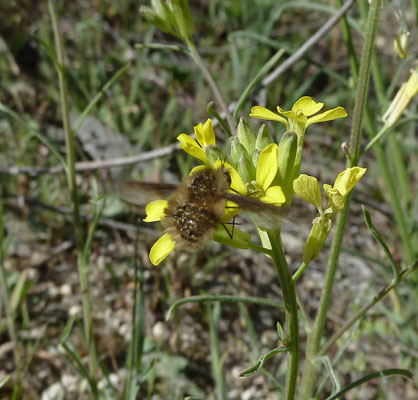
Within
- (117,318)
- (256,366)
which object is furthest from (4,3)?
(256,366)

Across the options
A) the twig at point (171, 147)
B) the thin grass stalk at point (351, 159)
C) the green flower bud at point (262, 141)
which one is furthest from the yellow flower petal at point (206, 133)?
the twig at point (171, 147)

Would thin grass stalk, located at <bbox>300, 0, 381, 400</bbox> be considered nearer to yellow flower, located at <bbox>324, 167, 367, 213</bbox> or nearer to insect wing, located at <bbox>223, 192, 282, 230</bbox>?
yellow flower, located at <bbox>324, 167, 367, 213</bbox>

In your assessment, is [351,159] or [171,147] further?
[171,147]

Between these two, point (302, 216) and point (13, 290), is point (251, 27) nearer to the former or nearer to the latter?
point (302, 216)

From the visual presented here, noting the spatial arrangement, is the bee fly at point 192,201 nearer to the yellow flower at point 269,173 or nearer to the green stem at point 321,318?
the yellow flower at point 269,173

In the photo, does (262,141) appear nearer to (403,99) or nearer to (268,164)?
(268,164)

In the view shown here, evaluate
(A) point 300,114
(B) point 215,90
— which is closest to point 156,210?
(A) point 300,114
